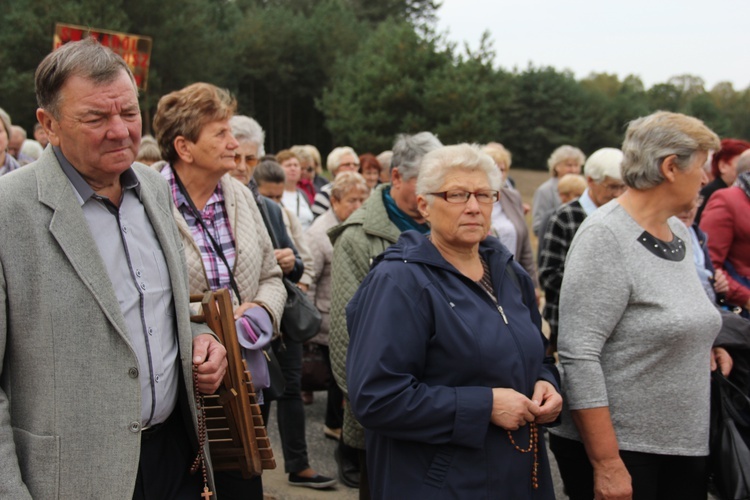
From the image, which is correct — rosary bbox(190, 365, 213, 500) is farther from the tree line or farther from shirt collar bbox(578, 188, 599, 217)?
the tree line

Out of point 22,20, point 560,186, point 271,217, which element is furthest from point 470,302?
point 22,20

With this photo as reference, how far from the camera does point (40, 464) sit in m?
1.83

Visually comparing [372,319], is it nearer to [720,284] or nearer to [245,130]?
[245,130]

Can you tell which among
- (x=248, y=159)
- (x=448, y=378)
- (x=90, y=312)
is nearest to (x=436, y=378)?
(x=448, y=378)

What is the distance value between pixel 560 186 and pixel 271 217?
3850 millimetres

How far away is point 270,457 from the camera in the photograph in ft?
8.22

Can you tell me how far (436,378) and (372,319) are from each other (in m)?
0.29

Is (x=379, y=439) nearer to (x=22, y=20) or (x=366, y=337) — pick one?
(x=366, y=337)

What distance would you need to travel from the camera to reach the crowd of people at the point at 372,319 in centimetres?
186

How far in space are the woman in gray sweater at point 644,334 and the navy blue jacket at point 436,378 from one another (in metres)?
0.35

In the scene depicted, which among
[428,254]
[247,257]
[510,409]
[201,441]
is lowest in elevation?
[201,441]

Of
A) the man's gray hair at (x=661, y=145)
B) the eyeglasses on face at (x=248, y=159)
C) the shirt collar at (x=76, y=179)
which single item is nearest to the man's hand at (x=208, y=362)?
the shirt collar at (x=76, y=179)

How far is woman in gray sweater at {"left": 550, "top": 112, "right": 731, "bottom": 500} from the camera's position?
272cm

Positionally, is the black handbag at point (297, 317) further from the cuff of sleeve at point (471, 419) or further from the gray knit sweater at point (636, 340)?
the cuff of sleeve at point (471, 419)
